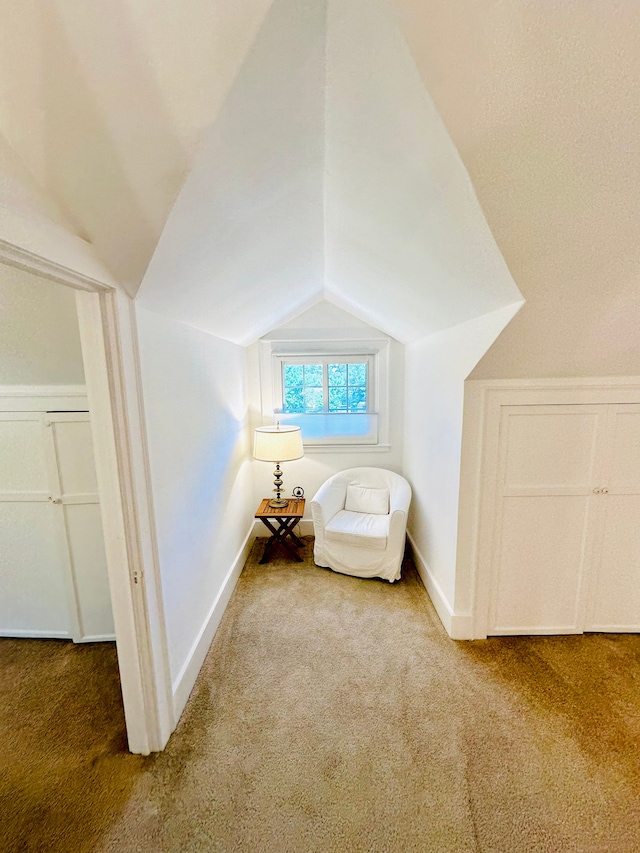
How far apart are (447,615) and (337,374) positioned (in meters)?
2.15

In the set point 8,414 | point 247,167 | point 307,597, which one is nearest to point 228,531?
point 307,597

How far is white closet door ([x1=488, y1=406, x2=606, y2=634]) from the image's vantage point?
6.38ft

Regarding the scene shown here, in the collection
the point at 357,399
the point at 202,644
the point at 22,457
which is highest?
the point at 357,399

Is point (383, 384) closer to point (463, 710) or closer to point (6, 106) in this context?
point (463, 710)

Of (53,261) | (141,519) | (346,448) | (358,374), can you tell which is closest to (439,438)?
(346,448)

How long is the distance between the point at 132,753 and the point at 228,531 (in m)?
1.28

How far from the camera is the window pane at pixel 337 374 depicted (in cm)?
344

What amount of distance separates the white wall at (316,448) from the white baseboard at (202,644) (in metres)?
0.89

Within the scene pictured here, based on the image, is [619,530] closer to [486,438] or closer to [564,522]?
[564,522]

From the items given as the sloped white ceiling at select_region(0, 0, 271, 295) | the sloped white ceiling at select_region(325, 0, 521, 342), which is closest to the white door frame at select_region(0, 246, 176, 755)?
the sloped white ceiling at select_region(0, 0, 271, 295)

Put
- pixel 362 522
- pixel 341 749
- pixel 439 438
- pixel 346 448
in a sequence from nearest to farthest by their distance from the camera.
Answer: pixel 341 749
pixel 439 438
pixel 362 522
pixel 346 448

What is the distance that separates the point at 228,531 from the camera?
2629mm

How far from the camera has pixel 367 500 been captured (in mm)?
3141

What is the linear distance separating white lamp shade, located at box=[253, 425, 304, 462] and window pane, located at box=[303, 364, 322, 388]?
67cm
